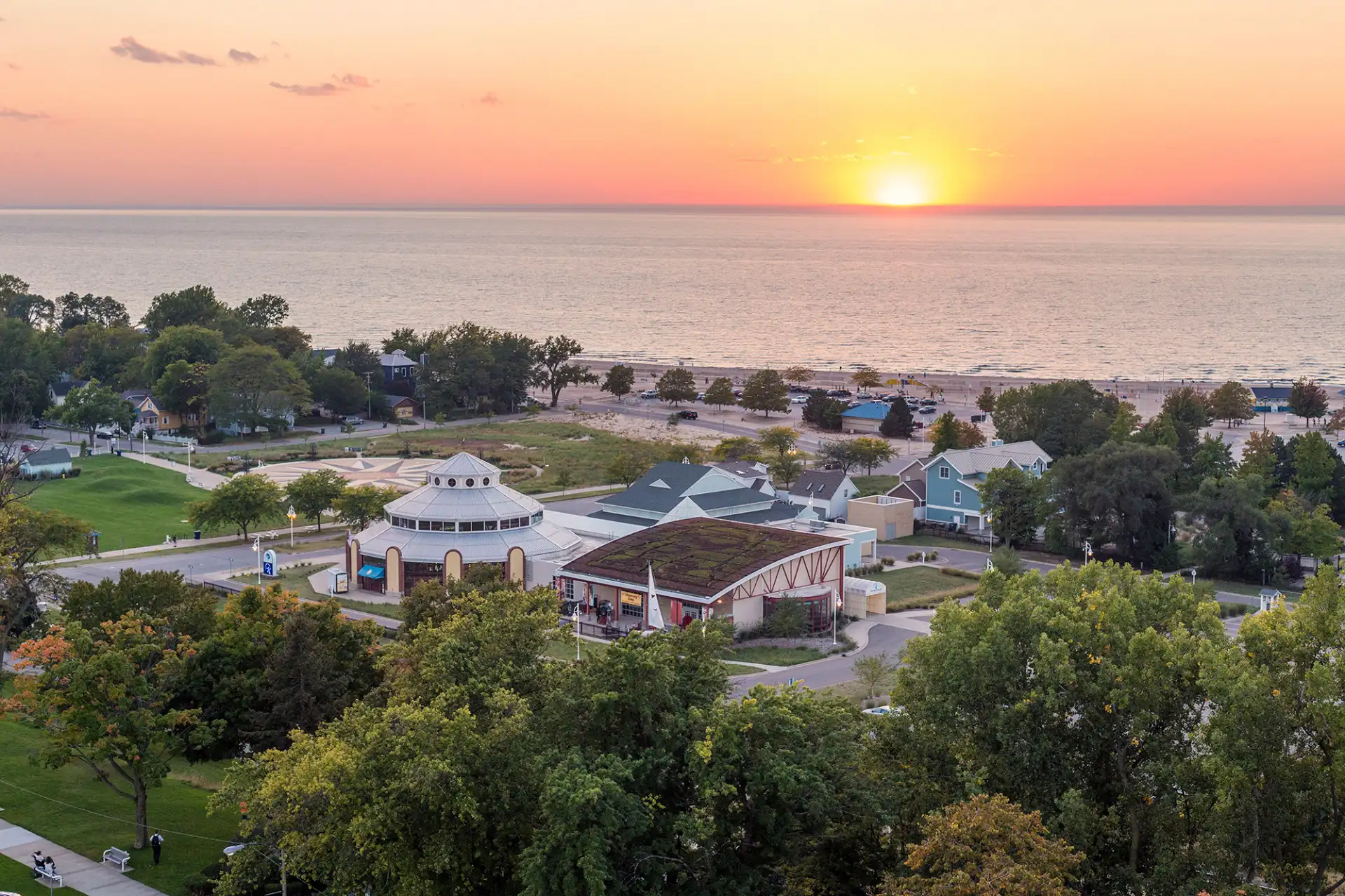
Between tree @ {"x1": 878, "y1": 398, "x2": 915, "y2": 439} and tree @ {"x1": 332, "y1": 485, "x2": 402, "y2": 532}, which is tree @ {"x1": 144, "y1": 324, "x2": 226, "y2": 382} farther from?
tree @ {"x1": 878, "y1": 398, "x2": 915, "y2": 439}

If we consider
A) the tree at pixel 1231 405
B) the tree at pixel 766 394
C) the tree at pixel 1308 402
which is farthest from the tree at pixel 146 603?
the tree at pixel 1308 402

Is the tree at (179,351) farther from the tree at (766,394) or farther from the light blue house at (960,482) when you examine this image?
the light blue house at (960,482)

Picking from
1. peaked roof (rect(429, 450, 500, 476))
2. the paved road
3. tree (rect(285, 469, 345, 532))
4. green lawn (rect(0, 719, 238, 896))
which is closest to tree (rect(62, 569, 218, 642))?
green lawn (rect(0, 719, 238, 896))

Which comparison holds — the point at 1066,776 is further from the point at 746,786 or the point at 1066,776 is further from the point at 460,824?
the point at 460,824

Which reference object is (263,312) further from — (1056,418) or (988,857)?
(988,857)

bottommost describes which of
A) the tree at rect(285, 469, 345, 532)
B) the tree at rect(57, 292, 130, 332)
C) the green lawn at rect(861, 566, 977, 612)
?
the green lawn at rect(861, 566, 977, 612)
